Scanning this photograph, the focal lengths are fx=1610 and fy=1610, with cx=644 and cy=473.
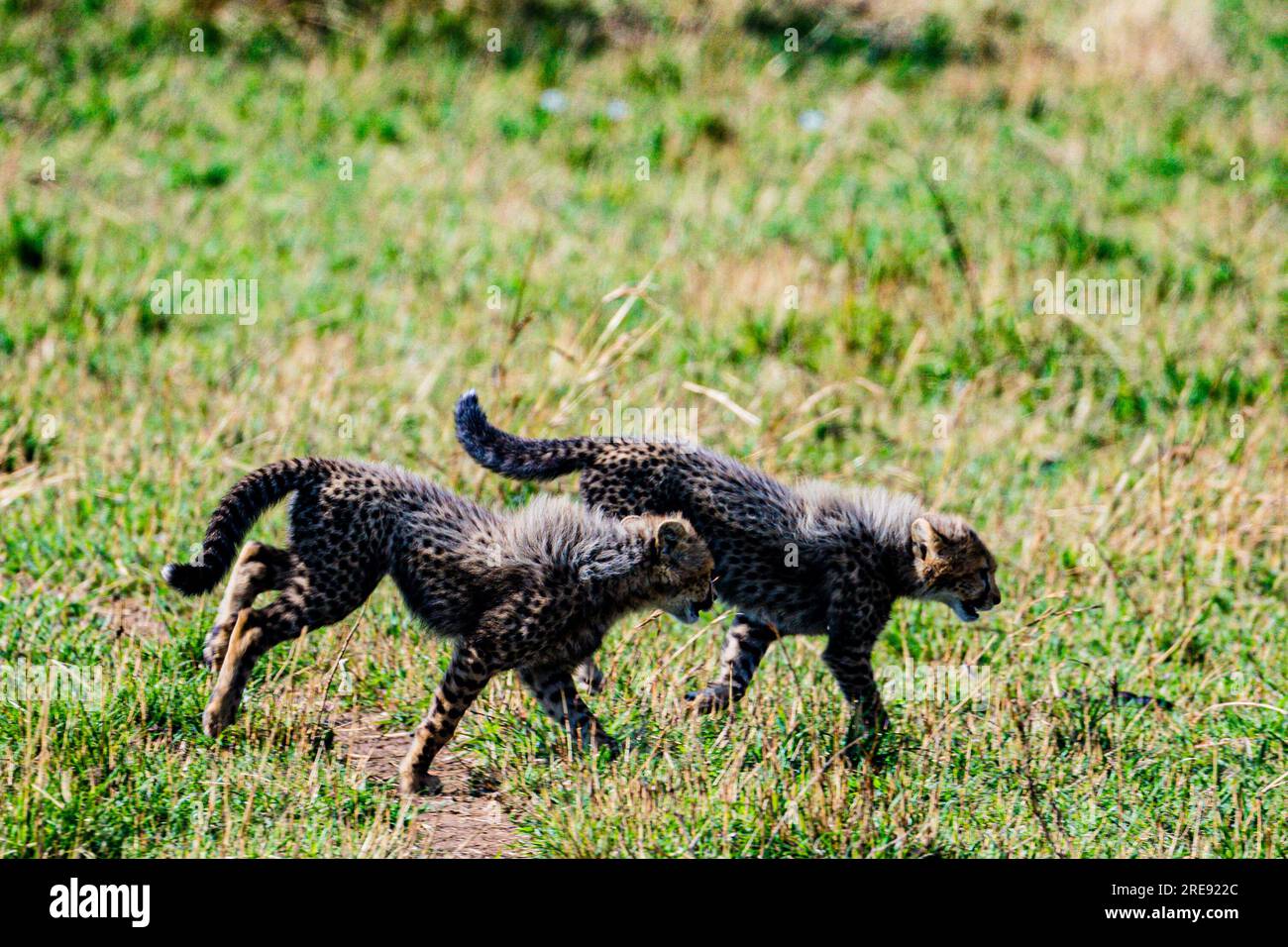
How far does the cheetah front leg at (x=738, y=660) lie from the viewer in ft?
17.9

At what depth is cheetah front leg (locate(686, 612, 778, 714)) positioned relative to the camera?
5.44 meters

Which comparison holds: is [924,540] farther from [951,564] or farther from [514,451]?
[514,451]

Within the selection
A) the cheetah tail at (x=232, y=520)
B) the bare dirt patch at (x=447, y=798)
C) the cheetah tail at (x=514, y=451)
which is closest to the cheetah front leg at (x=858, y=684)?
the cheetah tail at (x=514, y=451)

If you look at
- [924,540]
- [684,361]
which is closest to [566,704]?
[924,540]

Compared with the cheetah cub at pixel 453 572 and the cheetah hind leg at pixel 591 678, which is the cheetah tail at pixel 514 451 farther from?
the cheetah hind leg at pixel 591 678

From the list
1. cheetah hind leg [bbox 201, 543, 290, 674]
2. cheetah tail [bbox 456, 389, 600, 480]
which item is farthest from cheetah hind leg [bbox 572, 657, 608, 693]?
cheetah hind leg [bbox 201, 543, 290, 674]

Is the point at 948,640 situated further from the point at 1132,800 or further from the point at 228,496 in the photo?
the point at 228,496

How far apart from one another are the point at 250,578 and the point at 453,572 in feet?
2.26

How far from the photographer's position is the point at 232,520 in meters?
4.90

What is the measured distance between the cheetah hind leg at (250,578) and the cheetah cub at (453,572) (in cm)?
6

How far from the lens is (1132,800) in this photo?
5.05 meters

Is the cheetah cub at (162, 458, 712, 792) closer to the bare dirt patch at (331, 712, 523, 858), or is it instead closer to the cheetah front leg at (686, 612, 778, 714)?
the bare dirt patch at (331, 712, 523, 858)

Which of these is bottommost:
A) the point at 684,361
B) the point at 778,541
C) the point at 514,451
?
the point at 778,541

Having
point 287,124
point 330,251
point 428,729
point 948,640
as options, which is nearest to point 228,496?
point 428,729
